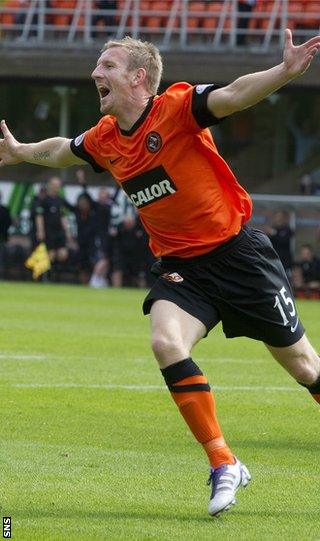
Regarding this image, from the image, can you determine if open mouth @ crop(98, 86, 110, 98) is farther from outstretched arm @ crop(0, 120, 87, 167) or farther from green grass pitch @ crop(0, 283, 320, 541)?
green grass pitch @ crop(0, 283, 320, 541)

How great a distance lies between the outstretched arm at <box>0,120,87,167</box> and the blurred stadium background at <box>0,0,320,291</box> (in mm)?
20182

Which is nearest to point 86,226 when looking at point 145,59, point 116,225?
point 116,225

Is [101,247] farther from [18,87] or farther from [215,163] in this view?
[215,163]

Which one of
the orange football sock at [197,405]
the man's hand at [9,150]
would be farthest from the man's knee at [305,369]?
the man's hand at [9,150]

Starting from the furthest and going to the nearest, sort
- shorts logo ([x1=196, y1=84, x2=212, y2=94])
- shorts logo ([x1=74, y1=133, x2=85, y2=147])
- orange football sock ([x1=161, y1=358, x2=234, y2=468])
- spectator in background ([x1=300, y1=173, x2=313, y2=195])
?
1. spectator in background ([x1=300, y1=173, x2=313, y2=195])
2. shorts logo ([x1=74, y1=133, x2=85, y2=147])
3. shorts logo ([x1=196, y1=84, x2=212, y2=94])
4. orange football sock ([x1=161, y1=358, x2=234, y2=468])

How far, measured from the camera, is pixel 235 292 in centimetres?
658

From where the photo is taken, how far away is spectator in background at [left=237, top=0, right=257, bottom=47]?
3070 centimetres

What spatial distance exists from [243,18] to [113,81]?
82.5ft

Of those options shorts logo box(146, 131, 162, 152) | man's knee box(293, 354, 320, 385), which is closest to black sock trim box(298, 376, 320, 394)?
man's knee box(293, 354, 320, 385)

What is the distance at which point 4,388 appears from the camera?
10383 millimetres

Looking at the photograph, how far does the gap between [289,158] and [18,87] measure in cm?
872

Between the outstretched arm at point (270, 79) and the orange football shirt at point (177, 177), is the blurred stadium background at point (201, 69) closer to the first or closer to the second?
the orange football shirt at point (177, 177)

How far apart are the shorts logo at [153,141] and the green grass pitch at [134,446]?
169cm

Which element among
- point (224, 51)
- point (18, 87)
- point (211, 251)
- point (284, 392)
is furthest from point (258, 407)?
point (18, 87)
